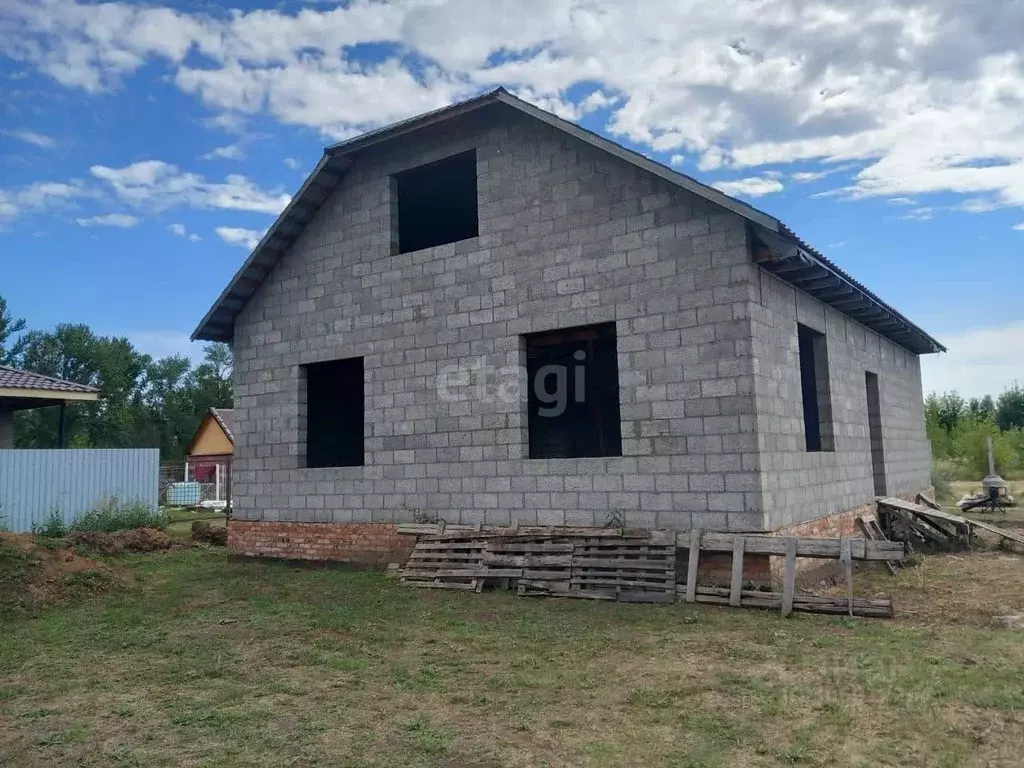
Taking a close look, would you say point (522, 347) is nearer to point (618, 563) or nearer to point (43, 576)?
point (618, 563)

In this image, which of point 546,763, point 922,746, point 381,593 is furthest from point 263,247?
point 922,746

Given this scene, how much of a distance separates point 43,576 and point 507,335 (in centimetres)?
687

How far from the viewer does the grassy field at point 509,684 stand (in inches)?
174

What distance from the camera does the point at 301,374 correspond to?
12234mm

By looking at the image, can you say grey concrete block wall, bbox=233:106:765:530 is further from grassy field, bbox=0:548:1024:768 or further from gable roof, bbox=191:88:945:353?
grassy field, bbox=0:548:1024:768

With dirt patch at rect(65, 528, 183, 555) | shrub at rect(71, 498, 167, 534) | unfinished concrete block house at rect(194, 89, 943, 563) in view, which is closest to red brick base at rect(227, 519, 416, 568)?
unfinished concrete block house at rect(194, 89, 943, 563)

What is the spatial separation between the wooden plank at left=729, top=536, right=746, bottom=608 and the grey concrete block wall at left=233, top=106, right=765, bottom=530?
368mm

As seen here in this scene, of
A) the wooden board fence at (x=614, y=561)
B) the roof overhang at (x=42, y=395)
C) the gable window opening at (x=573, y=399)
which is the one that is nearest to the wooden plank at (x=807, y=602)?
the wooden board fence at (x=614, y=561)

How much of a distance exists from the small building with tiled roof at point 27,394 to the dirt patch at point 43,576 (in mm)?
7364

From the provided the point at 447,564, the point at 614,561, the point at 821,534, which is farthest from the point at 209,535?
the point at 821,534

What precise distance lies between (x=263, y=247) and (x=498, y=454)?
17.7 feet

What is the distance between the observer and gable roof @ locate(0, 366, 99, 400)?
56.2 ft

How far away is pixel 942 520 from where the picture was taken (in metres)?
12.6

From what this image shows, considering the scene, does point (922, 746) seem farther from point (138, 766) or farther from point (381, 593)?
point (381, 593)
